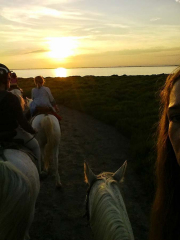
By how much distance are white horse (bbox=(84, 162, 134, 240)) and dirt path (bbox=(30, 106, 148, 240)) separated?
2.06 ft

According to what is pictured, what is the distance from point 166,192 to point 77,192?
3.92 m

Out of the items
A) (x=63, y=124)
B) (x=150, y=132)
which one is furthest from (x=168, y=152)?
(x=63, y=124)

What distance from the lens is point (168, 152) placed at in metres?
1.41

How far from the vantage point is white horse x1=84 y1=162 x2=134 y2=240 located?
167 cm

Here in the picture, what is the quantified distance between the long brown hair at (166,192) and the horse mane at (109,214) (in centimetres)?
26

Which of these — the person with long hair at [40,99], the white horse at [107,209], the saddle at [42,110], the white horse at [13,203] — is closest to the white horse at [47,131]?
the saddle at [42,110]

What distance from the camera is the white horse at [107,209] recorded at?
65.8 inches

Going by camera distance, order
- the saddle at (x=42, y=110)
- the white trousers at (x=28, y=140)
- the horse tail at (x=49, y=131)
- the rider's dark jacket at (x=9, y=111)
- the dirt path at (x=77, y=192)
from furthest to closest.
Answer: the saddle at (x=42, y=110) < the horse tail at (x=49, y=131) < the dirt path at (x=77, y=192) < the white trousers at (x=28, y=140) < the rider's dark jacket at (x=9, y=111)

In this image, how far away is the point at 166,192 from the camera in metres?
1.43

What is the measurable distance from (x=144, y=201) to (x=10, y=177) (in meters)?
3.30

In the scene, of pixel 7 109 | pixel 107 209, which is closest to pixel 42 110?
pixel 7 109

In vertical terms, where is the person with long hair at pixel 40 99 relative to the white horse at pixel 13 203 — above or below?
above

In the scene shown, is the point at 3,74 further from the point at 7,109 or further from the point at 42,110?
the point at 42,110

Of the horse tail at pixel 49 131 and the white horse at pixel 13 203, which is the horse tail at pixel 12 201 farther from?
the horse tail at pixel 49 131
